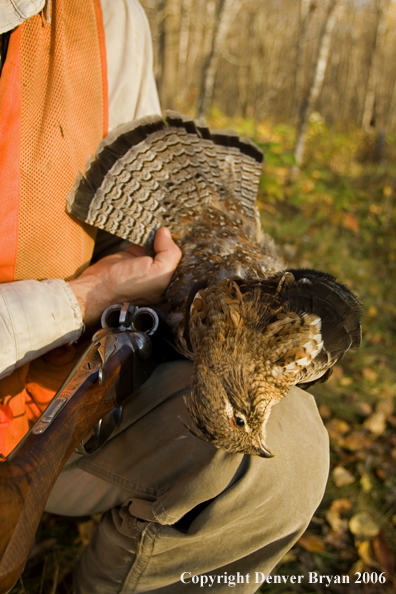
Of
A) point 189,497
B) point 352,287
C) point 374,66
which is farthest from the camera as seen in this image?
point 374,66

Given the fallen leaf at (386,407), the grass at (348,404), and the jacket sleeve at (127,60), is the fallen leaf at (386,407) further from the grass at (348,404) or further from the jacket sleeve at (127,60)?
the jacket sleeve at (127,60)

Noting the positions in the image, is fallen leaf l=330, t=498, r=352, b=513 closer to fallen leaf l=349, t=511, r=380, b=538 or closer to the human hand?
fallen leaf l=349, t=511, r=380, b=538

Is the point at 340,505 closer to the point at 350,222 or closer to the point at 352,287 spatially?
the point at 352,287

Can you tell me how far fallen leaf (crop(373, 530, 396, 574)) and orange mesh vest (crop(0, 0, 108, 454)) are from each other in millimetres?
2359

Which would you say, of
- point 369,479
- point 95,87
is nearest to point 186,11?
point 95,87

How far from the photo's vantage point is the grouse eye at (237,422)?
153cm

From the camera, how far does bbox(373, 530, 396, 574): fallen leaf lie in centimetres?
262

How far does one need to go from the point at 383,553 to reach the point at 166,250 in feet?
8.01

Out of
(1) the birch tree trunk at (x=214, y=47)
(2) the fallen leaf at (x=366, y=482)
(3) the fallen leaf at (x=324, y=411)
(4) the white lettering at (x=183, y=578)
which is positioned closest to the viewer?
(4) the white lettering at (x=183, y=578)

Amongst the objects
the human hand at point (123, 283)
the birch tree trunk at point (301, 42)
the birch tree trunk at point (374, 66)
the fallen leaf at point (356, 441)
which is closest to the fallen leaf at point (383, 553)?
the fallen leaf at point (356, 441)

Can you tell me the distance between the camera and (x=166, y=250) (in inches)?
89.5

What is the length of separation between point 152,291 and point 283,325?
0.86 metres

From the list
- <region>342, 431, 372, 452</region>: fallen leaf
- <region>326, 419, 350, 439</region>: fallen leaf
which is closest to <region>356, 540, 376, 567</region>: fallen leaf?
<region>342, 431, 372, 452</region>: fallen leaf

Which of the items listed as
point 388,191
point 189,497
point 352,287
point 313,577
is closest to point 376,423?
point 313,577
